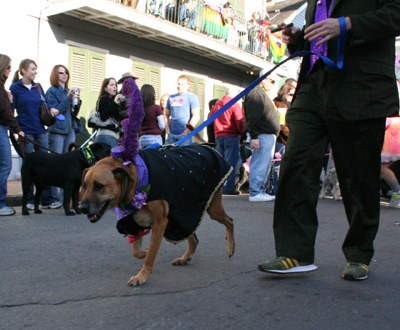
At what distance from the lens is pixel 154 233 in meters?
3.12

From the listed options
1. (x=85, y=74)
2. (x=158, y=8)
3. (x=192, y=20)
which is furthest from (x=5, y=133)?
(x=192, y=20)

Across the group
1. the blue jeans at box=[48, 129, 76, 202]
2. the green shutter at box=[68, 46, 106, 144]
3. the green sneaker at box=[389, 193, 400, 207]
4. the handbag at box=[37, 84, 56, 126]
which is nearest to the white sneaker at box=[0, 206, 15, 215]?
the blue jeans at box=[48, 129, 76, 202]

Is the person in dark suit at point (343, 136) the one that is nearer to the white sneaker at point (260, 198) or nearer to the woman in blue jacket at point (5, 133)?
the woman in blue jacket at point (5, 133)

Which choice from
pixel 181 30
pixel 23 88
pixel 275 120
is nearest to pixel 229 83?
pixel 181 30

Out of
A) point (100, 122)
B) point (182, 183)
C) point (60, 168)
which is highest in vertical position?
point (100, 122)

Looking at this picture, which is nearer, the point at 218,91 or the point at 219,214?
the point at 219,214

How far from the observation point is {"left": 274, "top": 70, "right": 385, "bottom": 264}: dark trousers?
3082 millimetres

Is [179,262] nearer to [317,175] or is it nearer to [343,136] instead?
[317,175]

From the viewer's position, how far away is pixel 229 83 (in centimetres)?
1953

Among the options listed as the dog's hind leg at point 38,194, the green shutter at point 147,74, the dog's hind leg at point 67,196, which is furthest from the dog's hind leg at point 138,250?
the green shutter at point 147,74

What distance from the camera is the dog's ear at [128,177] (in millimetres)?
3010

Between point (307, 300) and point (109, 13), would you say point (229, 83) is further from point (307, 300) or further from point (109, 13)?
point (307, 300)

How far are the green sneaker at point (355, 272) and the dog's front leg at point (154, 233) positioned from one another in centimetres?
126

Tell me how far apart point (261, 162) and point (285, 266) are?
4.90 m
